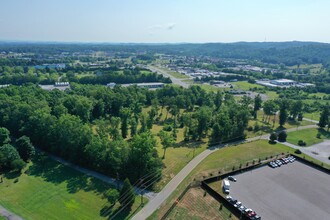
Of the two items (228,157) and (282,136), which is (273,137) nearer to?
(282,136)

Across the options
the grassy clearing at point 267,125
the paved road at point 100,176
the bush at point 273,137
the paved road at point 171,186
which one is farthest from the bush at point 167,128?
the paved road at point 100,176

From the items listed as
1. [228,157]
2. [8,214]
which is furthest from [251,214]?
[8,214]

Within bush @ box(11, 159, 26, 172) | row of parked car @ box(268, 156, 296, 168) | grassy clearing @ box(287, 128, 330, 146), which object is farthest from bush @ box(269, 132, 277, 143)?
bush @ box(11, 159, 26, 172)

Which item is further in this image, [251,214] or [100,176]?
[100,176]

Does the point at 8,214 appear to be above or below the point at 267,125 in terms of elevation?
below

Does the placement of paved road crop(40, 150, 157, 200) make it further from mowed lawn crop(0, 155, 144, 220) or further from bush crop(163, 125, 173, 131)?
bush crop(163, 125, 173, 131)
